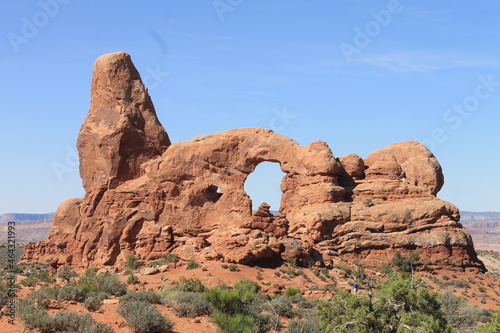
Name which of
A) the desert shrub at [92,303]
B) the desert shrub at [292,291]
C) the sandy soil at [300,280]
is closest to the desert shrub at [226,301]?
the desert shrub at [92,303]

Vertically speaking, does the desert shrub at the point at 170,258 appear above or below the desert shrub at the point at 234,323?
above

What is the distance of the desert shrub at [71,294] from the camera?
19.2 m

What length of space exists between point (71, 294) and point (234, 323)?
19.4 ft

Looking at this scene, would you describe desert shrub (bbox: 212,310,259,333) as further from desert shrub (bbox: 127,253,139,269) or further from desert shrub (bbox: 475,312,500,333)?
desert shrub (bbox: 127,253,139,269)

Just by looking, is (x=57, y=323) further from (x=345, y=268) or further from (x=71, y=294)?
(x=345, y=268)

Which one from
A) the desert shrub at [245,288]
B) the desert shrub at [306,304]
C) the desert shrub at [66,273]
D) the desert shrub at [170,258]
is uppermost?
the desert shrub at [170,258]

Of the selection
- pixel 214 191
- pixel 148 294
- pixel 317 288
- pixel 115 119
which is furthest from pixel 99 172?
pixel 148 294

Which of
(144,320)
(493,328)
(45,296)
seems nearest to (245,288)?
(144,320)

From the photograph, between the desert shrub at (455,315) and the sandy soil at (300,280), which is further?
the sandy soil at (300,280)

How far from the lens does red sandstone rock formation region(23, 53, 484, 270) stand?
3816cm

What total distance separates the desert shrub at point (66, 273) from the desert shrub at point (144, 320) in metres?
16.2

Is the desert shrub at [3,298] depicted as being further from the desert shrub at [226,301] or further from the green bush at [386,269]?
the green bush at [386,269]

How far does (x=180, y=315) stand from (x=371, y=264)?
21.9m

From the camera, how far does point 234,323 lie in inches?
678
